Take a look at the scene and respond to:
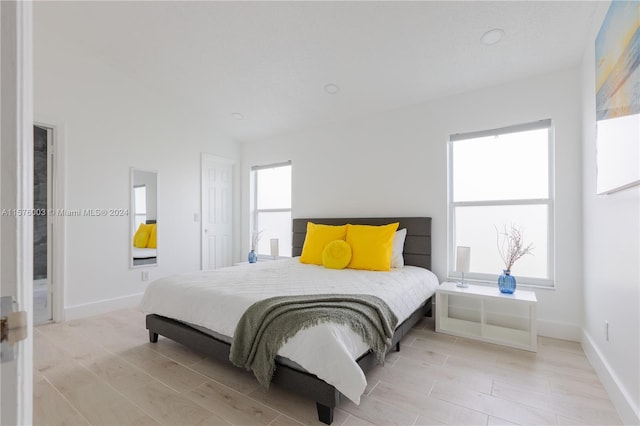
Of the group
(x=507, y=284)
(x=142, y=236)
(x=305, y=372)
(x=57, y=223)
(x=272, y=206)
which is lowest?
(x=305, y=372)

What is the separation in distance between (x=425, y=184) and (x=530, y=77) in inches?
56.7

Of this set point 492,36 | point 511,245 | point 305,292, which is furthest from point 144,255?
point 492,36

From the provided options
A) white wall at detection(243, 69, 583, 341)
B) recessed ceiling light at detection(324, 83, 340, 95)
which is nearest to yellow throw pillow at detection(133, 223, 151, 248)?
white wall at detection(243, 69, 583, 341)

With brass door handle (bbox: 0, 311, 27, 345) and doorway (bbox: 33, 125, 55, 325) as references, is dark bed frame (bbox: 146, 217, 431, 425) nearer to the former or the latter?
brass door handle (bbox: 0, 311, 27, 345)

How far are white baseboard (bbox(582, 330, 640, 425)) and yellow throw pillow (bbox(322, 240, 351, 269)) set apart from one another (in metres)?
2.12

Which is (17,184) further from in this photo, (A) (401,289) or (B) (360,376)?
(A) (401,289)

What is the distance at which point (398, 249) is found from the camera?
11.0 feet

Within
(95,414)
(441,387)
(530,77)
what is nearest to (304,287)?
(441,387)

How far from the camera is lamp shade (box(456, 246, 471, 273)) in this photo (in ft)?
9.62

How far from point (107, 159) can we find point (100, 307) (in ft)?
5.92

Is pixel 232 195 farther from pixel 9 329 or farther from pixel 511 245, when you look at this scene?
pixel 9 329

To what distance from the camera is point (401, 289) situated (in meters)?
2.46

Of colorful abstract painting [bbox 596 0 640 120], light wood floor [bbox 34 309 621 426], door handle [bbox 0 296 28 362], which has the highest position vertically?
colorful abstract painting [bbox 596 0 640 120]

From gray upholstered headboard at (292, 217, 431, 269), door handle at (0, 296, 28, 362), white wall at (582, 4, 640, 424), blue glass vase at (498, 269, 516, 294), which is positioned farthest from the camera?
gray upholstered headboard at (292, 217, 431, 269)
